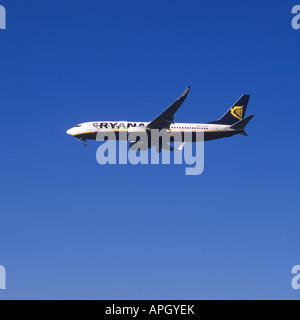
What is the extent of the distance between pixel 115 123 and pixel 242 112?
87.9ft

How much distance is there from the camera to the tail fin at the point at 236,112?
11275cm

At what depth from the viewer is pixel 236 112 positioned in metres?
115

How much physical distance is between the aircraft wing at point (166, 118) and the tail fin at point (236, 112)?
12.8m

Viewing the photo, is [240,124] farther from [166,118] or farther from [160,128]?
[160,128]

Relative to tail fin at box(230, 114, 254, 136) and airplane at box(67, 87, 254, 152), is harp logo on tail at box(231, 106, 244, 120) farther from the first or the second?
tail fin at box(230, 114, 254, 136)

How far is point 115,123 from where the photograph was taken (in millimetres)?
107125

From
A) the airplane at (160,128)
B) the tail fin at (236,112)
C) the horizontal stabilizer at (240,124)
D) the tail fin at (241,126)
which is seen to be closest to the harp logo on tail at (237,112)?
the tail fin at (236,112)

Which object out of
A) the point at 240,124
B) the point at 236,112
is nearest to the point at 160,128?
the point at 240,124

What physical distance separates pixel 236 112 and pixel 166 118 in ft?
64.9

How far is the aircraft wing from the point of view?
3804 inches
